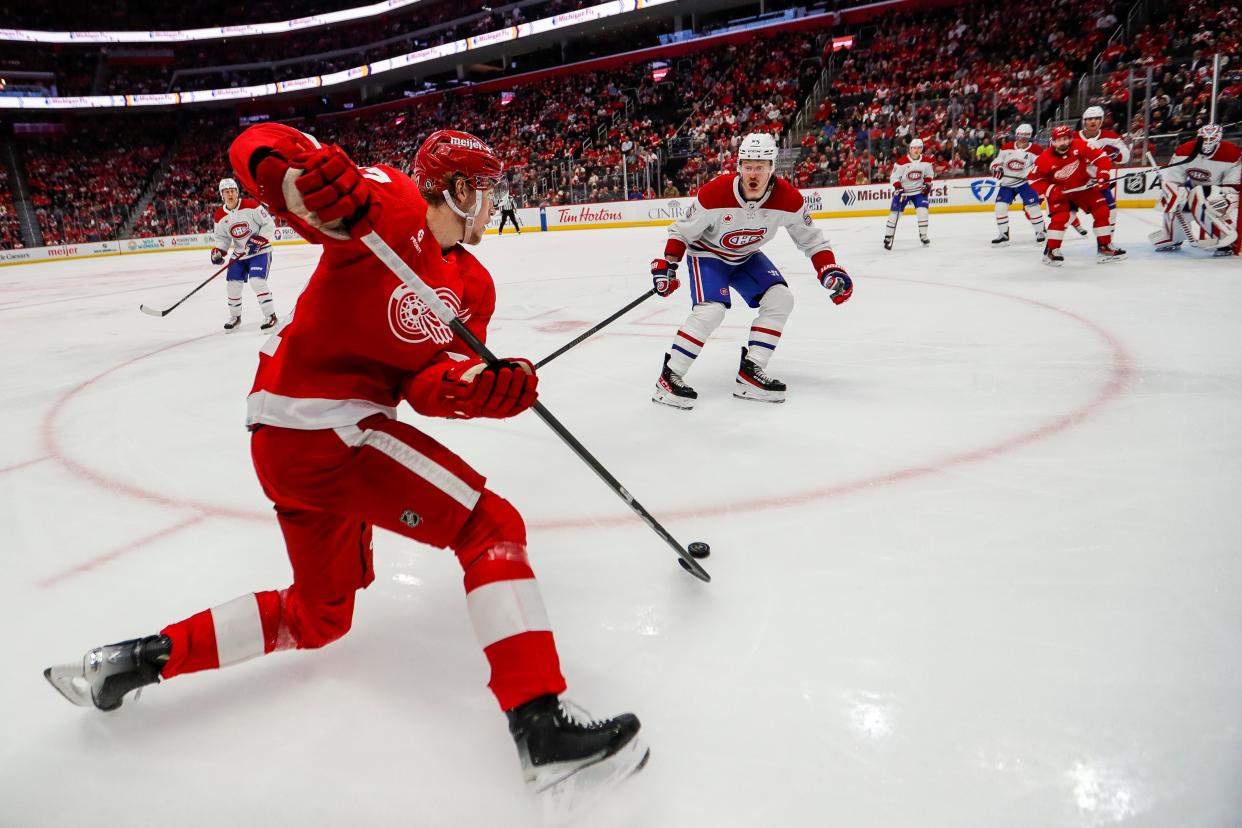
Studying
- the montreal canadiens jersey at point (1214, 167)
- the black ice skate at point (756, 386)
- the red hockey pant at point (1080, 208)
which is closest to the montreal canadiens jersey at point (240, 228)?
the black ice skate at point (756, 386)

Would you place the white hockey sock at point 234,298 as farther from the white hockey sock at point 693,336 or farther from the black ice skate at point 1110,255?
the black ice skate at point 1110,255

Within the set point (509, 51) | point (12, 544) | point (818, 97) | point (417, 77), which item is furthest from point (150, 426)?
point (417, 77)

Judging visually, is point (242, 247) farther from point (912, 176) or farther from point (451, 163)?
point (912, 176)

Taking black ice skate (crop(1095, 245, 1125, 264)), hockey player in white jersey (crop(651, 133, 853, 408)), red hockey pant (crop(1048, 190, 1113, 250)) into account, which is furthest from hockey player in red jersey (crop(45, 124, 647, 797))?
black ice skate (crop(1095, 245, 1125, 264))

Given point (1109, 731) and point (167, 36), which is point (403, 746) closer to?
point (1109, 731)

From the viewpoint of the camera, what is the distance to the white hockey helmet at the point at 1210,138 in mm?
6719

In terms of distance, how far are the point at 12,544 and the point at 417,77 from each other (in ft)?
108

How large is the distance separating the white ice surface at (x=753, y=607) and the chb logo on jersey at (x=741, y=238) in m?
0.76

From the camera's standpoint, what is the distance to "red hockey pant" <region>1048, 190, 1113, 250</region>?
271 inches

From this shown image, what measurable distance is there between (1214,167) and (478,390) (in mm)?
8099

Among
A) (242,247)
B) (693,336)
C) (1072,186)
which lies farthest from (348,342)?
(1072,186)

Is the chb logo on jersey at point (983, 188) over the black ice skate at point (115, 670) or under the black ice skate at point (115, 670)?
over

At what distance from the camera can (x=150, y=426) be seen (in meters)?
3.79

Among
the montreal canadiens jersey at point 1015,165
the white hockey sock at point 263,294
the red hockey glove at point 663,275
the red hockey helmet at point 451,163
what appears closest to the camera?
the red hockey helmet at point 451,163
